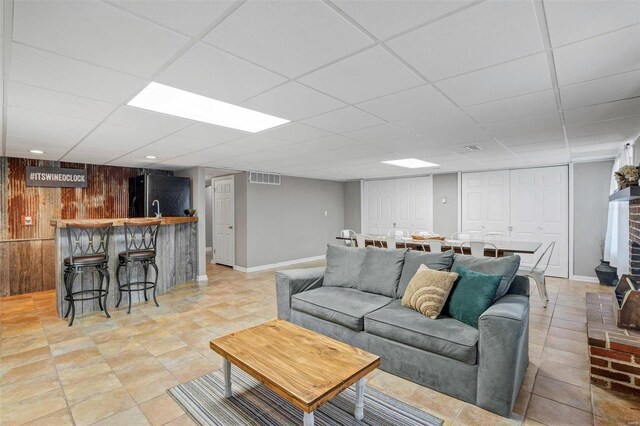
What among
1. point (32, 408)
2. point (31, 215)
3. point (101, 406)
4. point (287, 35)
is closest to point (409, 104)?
point (287, 35)

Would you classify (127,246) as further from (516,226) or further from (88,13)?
(516,226)

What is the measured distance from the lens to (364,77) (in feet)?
6.64

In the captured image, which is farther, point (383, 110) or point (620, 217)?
point (620, 217)

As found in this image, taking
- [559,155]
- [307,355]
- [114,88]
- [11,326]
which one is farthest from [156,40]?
[559,155]

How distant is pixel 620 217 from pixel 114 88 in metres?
6.24

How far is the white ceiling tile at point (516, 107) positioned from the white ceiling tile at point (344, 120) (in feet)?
2.87

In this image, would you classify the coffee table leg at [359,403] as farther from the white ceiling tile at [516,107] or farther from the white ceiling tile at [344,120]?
the white ceiling tile at [516,107]

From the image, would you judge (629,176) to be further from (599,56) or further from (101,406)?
(101,406)

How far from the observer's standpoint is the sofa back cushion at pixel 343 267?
352 centimetres

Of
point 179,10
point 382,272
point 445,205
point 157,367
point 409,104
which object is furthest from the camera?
point 445,205

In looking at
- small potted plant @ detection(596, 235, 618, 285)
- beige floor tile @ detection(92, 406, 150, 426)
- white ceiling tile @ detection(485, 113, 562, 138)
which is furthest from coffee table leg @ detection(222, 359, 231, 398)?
small potted plant @ detection(596, 235, 618, 285)

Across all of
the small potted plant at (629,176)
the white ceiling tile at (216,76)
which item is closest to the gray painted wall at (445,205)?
the small potted plant at (629,176)

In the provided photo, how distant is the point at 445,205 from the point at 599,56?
594 cm

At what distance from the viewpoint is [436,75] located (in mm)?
1995
